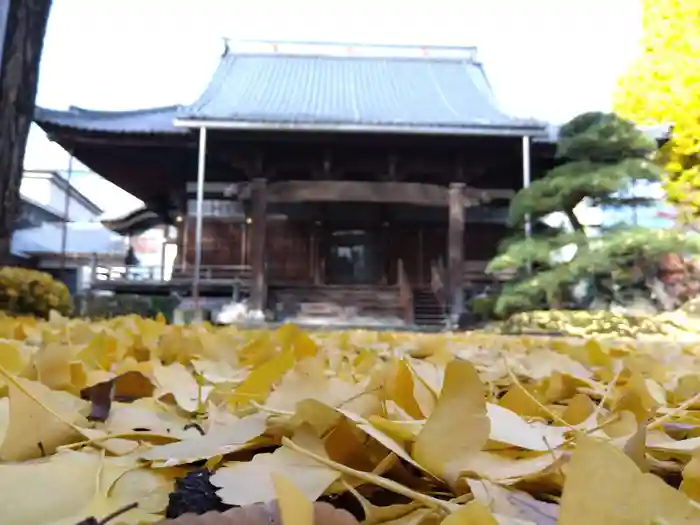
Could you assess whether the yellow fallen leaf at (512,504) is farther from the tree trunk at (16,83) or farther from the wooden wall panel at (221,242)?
the wooden wall panel at (221,242)

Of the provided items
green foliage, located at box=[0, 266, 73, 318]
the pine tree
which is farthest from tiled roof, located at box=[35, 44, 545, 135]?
green foliage, located at box=[0, 266, 73, 318]

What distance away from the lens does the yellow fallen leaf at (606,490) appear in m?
0.19

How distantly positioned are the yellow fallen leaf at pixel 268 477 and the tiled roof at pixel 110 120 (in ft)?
25.3

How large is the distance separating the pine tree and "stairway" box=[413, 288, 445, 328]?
1565 mm

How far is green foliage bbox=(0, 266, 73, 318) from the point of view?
240cm

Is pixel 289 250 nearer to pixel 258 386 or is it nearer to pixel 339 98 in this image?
pixel 339 98

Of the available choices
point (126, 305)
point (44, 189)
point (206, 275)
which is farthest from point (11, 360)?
point (44, 189)

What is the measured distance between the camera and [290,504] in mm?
189

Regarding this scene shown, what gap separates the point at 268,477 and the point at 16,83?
2417mm

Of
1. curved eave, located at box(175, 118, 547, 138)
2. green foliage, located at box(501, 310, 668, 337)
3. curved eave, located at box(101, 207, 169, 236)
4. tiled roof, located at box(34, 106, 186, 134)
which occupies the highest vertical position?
tiled roof, located at box(34, 106, 186, 134)

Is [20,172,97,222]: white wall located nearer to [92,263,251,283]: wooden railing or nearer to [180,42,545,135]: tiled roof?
[180,42,545,135]: tiled roof

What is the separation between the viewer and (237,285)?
27.1ft

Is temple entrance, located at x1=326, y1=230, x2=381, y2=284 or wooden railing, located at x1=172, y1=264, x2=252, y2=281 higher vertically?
temple entrance, located at x1=326, y1=230, x2=381, y2=284

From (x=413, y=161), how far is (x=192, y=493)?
804 cm
